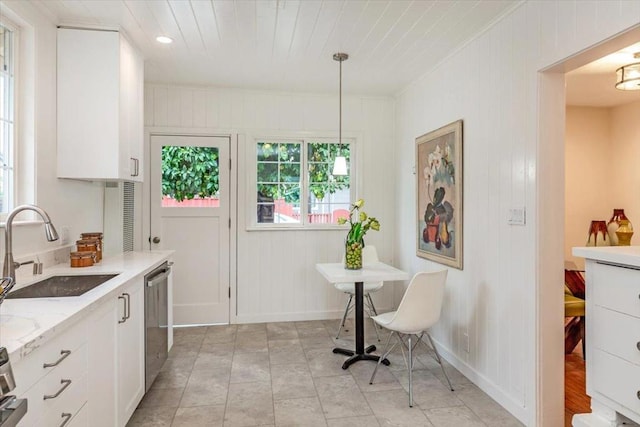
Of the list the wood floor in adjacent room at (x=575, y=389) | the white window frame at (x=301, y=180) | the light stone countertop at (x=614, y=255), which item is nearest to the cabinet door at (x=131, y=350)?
the white window frame at (x=301, y=180)

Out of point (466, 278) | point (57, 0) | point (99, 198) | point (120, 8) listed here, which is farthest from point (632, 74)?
point (99, 198)

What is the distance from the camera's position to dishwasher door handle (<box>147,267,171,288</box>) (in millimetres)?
2580

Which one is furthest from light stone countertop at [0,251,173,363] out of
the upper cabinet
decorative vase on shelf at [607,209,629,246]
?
decorative vase on shelf at [607,209,629,246]

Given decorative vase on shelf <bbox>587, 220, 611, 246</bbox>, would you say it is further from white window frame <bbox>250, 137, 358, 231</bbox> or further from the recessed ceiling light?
the recessed ceiling light

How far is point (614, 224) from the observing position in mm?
4480

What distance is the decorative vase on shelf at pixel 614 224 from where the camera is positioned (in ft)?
14.5

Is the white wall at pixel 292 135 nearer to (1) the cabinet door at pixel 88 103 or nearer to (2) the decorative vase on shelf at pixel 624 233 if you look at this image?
(1) the cabinet door at pixel 88 103

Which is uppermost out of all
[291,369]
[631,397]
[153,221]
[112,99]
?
[112,99]

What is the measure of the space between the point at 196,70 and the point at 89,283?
7.47 ft

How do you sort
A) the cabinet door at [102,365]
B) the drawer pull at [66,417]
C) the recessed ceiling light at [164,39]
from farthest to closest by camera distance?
the recessed ceiling light at [164,39] < the cabinet door at [102,365] < the drawer pull at [66,417]

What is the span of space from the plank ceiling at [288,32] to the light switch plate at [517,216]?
4.10ft

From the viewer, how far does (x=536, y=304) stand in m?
2.27

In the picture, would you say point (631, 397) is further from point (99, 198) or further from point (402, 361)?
point (99, 198)

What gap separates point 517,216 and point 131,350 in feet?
7.90
